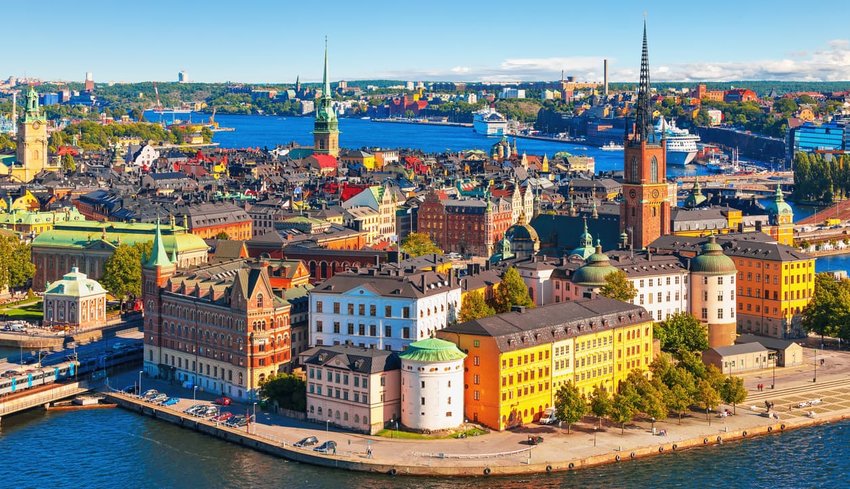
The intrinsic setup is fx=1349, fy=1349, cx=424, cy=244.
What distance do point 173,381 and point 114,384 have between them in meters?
3.10

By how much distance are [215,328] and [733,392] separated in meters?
26.1

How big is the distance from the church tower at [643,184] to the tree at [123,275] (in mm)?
33408

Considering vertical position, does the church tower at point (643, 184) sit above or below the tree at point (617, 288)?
above

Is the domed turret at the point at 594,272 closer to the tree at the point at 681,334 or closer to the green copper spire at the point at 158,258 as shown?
the tree at the point at 681,334

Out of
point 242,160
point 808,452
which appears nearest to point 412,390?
point 808,452

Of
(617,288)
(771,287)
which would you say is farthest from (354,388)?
(771,287)

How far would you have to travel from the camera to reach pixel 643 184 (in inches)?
3681

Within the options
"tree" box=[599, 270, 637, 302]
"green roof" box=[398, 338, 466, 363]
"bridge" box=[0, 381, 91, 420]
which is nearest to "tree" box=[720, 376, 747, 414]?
"tree" box=[599, 270, 637, 302]

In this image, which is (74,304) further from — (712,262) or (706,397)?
(706,397)

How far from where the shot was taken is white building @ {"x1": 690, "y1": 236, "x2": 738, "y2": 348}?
79.1 m

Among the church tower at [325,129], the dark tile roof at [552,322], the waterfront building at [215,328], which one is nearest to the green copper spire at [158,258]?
the waterfront building at [215,328]

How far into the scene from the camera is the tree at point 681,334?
7381 centimetres

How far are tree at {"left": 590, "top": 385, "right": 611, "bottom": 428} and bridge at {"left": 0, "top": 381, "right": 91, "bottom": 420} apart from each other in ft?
87.1

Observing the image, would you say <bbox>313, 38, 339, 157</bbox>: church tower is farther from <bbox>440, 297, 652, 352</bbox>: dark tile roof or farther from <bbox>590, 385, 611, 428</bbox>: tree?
<bbox>590, 385, 611, 428</bbox>: tree
